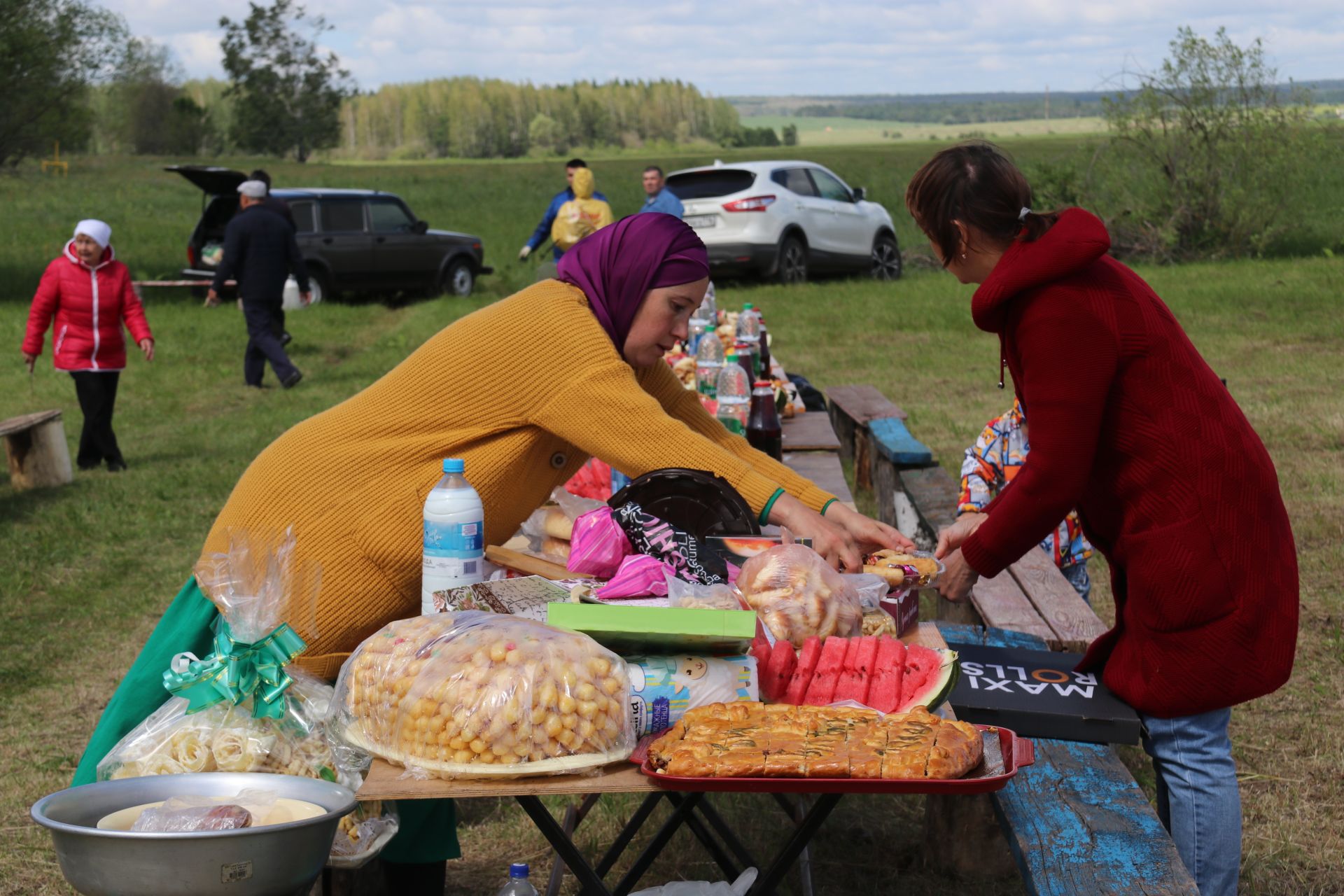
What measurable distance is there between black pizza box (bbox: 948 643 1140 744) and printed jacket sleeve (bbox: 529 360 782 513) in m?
0.74

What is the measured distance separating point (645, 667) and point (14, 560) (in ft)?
21.2

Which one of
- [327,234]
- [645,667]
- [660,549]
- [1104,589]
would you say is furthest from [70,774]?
[327,234]

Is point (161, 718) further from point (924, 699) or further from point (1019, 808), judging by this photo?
point (1019, 808)

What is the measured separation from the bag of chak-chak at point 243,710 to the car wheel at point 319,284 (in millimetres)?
16681

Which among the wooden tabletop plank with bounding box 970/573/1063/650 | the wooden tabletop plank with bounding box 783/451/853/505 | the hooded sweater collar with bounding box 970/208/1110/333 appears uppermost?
the hooded sweater collar with bounding box 970/208/1110/333

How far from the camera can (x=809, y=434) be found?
706cm

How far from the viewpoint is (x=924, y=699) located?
2.20 meters

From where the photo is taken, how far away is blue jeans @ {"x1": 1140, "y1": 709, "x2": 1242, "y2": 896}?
2734mm

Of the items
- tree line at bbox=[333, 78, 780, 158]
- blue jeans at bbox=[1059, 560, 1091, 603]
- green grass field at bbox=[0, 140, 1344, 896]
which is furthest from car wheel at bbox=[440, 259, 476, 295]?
tree line at bbox=[333, 78, 780, 158]

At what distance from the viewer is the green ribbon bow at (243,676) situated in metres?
2.29

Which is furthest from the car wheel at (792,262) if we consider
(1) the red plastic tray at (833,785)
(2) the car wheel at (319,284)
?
(1) the red plastic tray at (833,785)

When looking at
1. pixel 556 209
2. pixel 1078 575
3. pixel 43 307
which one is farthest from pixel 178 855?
pixel 556 209

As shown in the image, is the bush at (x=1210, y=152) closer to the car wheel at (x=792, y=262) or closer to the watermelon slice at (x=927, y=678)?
the car wheel at (x=792, y=262)

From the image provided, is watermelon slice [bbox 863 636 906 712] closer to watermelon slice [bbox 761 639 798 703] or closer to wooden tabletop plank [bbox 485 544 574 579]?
watermelon slice [bbox 761 639 798 703]
